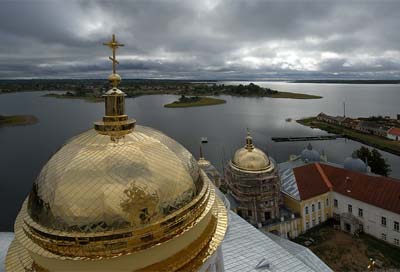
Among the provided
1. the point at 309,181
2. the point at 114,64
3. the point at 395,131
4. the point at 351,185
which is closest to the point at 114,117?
the point at 114,64

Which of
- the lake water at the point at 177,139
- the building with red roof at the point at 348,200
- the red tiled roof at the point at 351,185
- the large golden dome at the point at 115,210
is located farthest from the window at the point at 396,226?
Result: the large golden dome at the point at 115,210

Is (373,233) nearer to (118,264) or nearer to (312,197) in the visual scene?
(312,197)

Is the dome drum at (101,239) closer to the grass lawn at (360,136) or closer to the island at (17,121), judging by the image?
the grass lawn at (360,136)

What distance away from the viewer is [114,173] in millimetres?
3043

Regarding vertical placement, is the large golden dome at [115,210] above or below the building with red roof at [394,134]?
above

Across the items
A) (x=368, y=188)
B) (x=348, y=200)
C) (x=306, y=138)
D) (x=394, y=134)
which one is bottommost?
(x=348, y=200)

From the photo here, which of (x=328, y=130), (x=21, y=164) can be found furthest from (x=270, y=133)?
(x=21, y=164)

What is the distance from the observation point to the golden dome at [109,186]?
2.88 metres

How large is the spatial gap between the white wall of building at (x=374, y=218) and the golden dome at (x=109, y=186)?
1549 centimetres

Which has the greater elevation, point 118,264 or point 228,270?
point 118,264

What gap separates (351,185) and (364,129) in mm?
34222

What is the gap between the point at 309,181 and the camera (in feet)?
58.1

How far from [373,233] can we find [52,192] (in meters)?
17.2

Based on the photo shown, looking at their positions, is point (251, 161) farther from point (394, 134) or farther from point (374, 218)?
point (394, 134)
